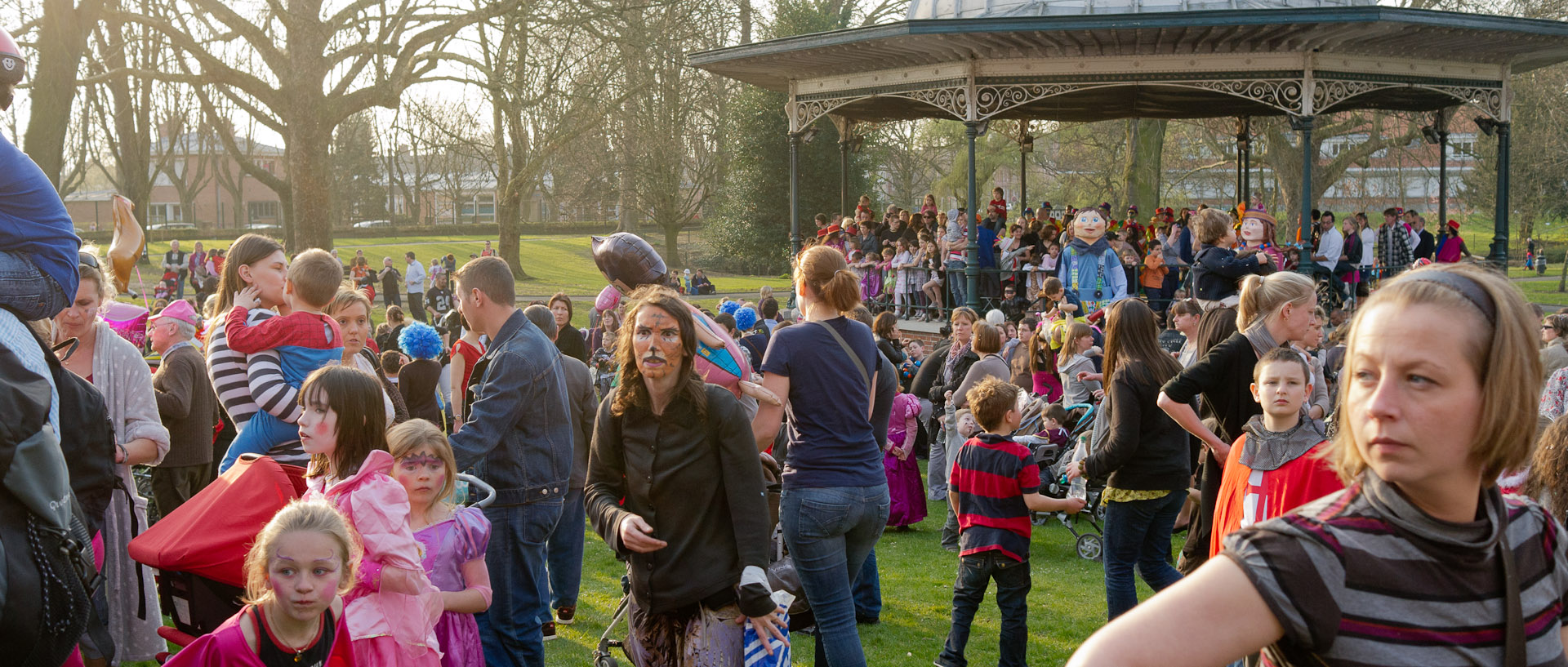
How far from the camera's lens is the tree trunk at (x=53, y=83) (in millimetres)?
18312

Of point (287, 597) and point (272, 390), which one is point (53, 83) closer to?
point (272, 390)

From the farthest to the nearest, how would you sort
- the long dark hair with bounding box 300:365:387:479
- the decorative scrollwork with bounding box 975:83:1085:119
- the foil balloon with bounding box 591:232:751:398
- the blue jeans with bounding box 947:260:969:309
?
the blue jeans with bounding box 947:260:969:309 < the decorative scrollwork with bounding box 975:83:1085:119 < the foil balloon with bounding box 591:232:751:398 < the long dark hair with bounding box 300:365:387:479

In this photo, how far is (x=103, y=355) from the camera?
16.0ft

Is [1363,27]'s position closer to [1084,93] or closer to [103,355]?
[1084,93]

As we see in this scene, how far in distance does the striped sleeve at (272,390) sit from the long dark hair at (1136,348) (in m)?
3.62

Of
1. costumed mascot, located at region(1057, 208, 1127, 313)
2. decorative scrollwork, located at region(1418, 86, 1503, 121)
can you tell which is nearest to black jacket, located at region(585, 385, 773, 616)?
costumed mascot, located at region(1057, 208, 1127, 313)

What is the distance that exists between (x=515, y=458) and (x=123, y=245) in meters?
1.92

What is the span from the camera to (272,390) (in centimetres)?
455

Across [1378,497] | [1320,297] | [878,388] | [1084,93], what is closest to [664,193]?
[1084,93]

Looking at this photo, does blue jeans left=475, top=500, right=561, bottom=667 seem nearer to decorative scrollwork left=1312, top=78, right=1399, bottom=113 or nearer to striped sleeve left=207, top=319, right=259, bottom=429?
striped sleeve left=207, top=319, right=259, bottom=429

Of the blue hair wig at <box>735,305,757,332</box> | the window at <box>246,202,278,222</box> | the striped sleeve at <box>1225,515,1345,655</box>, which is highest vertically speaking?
the window at <box>246,202,278,222</box>

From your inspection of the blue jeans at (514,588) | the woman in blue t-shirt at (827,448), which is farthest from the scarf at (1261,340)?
the blue jeans at (514,588)

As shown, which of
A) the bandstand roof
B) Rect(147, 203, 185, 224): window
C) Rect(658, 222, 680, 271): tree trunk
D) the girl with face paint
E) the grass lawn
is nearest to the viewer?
the girl with face paint

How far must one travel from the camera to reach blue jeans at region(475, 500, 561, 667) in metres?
4.73
